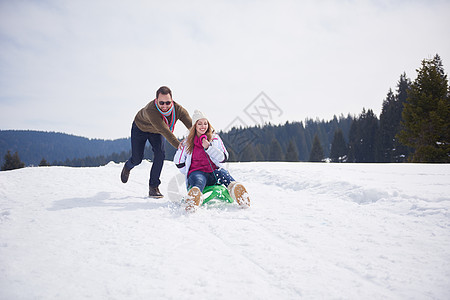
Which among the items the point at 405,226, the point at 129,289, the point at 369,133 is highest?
the point at 369,133

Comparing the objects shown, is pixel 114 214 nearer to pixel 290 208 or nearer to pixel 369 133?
pixel 290 208

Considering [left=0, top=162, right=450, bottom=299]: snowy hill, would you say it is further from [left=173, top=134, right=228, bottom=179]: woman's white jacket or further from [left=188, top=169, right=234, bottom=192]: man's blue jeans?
[left=173, top=134, right=228, bottom=179]: woman's white jacket

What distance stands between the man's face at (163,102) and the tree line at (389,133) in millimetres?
4874

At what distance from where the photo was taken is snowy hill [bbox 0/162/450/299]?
1498mm

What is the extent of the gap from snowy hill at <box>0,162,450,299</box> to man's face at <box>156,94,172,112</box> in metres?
1.56

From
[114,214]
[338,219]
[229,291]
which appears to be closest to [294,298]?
[229,291]

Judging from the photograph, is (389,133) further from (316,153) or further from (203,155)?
(203,155)

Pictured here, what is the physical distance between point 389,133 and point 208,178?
4388 cm

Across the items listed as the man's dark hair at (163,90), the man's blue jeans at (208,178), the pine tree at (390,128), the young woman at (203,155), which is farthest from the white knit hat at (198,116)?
the pine tree at (390,128)

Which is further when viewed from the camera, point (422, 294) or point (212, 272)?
point (212, 272)

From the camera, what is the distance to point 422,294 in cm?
141

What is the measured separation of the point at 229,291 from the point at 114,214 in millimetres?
2050

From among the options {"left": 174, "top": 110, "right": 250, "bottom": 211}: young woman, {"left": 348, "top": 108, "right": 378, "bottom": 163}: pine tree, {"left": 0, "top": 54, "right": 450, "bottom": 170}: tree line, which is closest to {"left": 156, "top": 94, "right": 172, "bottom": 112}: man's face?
{"left": 174, "top": 110, "right": 250, "bottom": 211}: young woman

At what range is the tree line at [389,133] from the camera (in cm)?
1773
